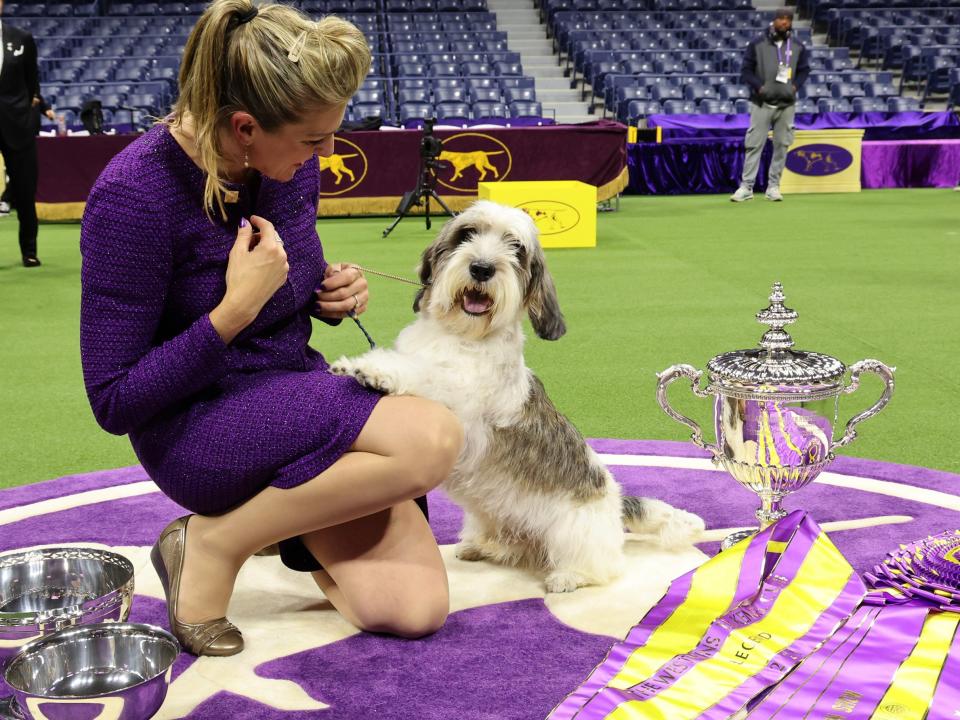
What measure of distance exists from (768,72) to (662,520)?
9.52m

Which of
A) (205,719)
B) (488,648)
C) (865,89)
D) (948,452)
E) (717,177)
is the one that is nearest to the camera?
(205,719)

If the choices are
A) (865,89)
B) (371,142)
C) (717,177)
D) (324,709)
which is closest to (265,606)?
(324,709)

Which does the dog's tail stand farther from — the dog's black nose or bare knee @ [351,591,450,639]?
the dog's black nose

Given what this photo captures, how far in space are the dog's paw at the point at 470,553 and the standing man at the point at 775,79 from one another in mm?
9553

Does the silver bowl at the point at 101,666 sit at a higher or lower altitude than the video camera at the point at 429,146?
lower

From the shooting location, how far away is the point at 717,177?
43.3 ft

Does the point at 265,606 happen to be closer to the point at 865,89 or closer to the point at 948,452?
the point at 948,452

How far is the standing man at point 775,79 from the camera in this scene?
440 inches

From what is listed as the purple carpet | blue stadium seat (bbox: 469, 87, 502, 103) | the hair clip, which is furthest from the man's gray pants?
the hair clip

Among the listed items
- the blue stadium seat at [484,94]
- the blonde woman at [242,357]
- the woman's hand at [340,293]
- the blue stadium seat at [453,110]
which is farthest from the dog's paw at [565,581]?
the blue stadium seat at [484,94]

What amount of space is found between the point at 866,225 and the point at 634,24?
408 inches

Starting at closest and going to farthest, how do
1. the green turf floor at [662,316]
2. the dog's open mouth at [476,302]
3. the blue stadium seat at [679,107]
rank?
the dog's open mouth at [476,302], the green turf floor at [662,316], the blue stadium seat at [679,107]

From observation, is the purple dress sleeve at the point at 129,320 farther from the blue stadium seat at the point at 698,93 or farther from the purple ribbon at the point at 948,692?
the blue stadium seat at the point at 698,93

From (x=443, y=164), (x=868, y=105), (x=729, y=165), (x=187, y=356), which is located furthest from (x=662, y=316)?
(x=868, y=105)
